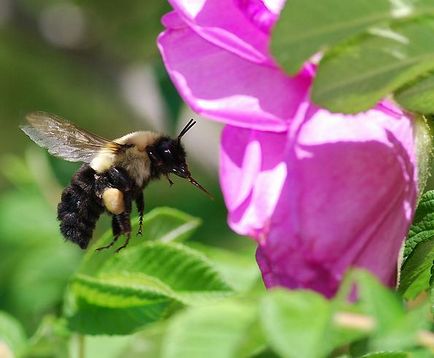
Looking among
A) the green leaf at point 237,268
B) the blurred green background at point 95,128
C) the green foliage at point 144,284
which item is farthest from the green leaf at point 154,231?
the blurred green background at point 95,128

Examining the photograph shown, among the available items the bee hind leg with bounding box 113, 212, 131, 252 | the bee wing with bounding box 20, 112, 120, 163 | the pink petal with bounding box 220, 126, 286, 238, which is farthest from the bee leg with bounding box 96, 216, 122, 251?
the pink petal with bounding box 220, 126, 286, 238

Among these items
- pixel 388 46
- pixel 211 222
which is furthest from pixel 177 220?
pixel 211 222

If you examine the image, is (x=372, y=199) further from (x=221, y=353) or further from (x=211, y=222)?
(x=211, y=222)

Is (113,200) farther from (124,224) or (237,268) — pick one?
(237,268)

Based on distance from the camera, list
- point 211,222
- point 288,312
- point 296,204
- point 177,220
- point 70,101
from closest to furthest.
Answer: point 288,312
point 296,204
point 177,220
point 211,222
point 70,101

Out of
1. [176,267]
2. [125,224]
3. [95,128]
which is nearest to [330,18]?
[176,267]

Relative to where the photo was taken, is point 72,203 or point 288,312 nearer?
point 288,312

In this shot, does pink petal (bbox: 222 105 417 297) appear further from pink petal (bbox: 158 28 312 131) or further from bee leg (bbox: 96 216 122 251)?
bee leg (bbox: 96 216 122 251)
